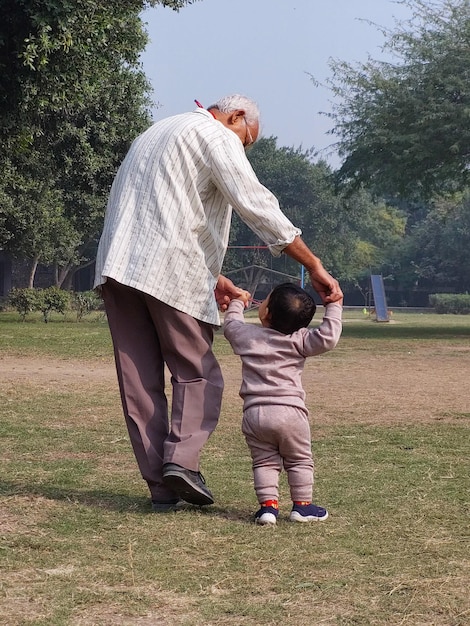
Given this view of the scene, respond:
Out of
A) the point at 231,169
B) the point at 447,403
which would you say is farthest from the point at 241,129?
the point at 447,403

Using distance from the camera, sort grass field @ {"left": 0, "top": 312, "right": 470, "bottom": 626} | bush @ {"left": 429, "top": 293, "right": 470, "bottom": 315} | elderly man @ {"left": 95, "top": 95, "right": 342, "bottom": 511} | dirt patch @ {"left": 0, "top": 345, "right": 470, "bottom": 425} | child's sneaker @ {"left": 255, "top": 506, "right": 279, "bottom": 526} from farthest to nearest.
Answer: bush @ {"left": 429, "top": 293, "right": 470, "bottom": 315} < dirt patch @ {"left": 0, "top": 345, "right": 470, "bottom": 425} < elderly man @ {"left": 95, "top": 95, "right": 342, "bottom": 511} < child's sneaker @ {"left": 255, "top": 506, "right": 279, "bottom": 526} < grass field @ {"left": 0, "top": 312, "right": 470, "bottom": 626}

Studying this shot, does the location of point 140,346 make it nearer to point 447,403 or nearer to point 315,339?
point 315,339

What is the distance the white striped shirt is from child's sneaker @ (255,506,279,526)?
0.88 metres

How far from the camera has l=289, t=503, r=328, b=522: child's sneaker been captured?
4.27 m

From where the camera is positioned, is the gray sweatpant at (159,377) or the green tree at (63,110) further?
the green tree at (63,110)

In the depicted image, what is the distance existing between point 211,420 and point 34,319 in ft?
89.5

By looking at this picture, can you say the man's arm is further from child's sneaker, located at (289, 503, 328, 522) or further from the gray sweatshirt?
child's sneaker, located at (289, 503, 328, 522)

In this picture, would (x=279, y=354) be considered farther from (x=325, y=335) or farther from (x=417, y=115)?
(x=417, y=115)

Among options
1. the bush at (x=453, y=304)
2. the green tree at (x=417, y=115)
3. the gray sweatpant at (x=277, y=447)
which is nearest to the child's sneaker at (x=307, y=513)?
the gray sweatpant at (x=277, y=447)

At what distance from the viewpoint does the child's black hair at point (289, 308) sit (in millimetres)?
4348

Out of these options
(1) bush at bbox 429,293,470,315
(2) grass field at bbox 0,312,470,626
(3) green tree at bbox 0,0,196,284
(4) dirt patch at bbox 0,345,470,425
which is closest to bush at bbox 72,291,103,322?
(3) green tree at bbox 0,0,196,284

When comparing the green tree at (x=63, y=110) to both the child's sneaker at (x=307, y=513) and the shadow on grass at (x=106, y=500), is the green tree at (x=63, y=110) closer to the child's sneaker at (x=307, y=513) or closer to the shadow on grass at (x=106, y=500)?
the shadow on grass at (x=106, y=500)

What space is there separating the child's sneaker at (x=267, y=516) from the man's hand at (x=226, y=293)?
932mm

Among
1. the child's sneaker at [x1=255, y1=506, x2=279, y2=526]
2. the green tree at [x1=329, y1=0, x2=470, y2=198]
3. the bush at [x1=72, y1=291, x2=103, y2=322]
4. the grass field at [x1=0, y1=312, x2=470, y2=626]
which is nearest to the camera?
the grass field at [x1=0, y1=312, x2=470, y2=626]
